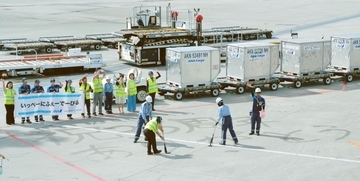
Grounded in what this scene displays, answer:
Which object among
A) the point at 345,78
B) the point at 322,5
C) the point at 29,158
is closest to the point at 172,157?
the point at 29,158

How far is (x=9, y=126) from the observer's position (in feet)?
80.3

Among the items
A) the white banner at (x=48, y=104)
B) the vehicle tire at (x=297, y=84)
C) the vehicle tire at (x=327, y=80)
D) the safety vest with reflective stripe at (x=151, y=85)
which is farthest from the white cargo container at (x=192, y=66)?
the vehicle tire at (x=327, y=80)

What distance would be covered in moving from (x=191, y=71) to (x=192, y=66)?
241 millimetres

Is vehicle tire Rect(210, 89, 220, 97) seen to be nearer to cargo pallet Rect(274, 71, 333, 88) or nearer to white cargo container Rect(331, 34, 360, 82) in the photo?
cargo pallet Rect(274, 71, 333, 88)

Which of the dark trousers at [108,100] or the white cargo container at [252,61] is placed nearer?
the dark trousers at [108,100]

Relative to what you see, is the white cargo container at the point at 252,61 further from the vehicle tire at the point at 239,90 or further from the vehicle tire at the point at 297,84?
the vehicle tire at the point at 297,84

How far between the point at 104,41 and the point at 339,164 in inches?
1178

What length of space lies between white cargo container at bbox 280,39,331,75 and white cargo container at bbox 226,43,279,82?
1.04 m

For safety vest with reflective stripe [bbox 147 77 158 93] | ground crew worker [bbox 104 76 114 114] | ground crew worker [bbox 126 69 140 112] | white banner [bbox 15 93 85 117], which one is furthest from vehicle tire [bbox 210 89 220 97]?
white banner [bbox 15 93 85 117]

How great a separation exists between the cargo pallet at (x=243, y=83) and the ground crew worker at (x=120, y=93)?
19.6 ft

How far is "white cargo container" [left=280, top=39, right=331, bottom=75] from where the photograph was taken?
104 feet

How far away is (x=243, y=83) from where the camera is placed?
30594 mm

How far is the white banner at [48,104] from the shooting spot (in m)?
24.9

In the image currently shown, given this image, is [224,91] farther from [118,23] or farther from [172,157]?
[118,23]
